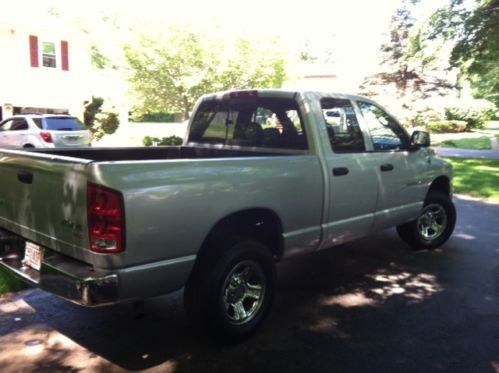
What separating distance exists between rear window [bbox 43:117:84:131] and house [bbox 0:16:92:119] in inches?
311

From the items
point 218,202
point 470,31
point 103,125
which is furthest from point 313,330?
point 103,125

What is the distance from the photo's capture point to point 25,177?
3.50 metres

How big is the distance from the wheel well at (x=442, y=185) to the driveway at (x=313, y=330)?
3.61ft

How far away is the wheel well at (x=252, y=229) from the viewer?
145 inches

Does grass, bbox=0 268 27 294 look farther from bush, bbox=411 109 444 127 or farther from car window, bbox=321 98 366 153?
bush, bbox=411 109 444 127

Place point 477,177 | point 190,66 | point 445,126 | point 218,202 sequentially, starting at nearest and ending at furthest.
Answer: point 218,202, point 477,177, point 190,66, point 445,126

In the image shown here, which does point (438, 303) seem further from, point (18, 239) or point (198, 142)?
point (18, 239)

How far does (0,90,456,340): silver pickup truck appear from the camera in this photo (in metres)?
3.05

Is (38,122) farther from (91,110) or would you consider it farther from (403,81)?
(403,81)

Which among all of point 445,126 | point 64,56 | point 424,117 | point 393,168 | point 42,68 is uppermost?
point 64,56

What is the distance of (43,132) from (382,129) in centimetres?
1306

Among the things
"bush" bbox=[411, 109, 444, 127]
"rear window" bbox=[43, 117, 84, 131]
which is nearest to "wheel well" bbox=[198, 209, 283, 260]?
"rear window" bbox=[43, 117, 84, 131]

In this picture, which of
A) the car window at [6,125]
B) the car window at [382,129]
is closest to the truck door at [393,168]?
the car window at [382,129]

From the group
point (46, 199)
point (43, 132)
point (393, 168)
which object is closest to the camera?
point (46, 199)
